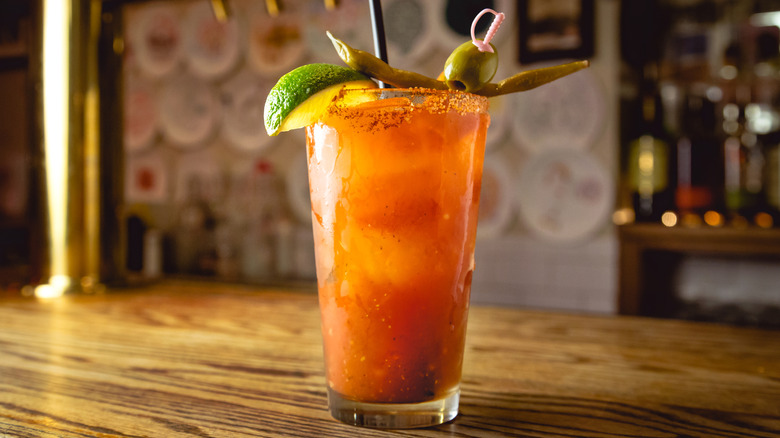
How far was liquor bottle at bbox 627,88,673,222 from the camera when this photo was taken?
2.71 meters

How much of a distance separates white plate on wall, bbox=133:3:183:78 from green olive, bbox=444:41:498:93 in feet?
11.8

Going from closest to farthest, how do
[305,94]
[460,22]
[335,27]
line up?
1. [305,94]
2. [460,22]
3. [335,27]

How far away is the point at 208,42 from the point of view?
3594 millimetres

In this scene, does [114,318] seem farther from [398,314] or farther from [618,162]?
[618,162]

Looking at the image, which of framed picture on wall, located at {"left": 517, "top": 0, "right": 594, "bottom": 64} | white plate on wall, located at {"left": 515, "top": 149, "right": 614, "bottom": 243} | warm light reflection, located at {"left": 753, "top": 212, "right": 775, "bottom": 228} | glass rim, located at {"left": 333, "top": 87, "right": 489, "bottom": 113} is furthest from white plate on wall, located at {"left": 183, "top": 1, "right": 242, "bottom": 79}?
glass rim, located at {"left": 333, "top": 87, "right": 489, "bottom": 113}

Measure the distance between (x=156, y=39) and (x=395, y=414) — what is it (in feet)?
12.7

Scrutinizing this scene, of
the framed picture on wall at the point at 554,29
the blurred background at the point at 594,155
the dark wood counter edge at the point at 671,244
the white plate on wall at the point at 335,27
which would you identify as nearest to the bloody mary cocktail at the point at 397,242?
the blurred background at the point at 594,155

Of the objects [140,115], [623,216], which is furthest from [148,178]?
[623,216]

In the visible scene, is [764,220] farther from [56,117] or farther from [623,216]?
[56,117]

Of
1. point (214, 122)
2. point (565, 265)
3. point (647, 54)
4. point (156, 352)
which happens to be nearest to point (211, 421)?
point (156, 352)

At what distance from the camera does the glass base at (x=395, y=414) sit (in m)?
0.48

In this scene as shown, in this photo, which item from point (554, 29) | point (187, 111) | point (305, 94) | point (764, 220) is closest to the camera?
point (305, 94)

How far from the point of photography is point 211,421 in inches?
19.4

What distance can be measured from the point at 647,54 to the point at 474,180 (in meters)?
2.76
